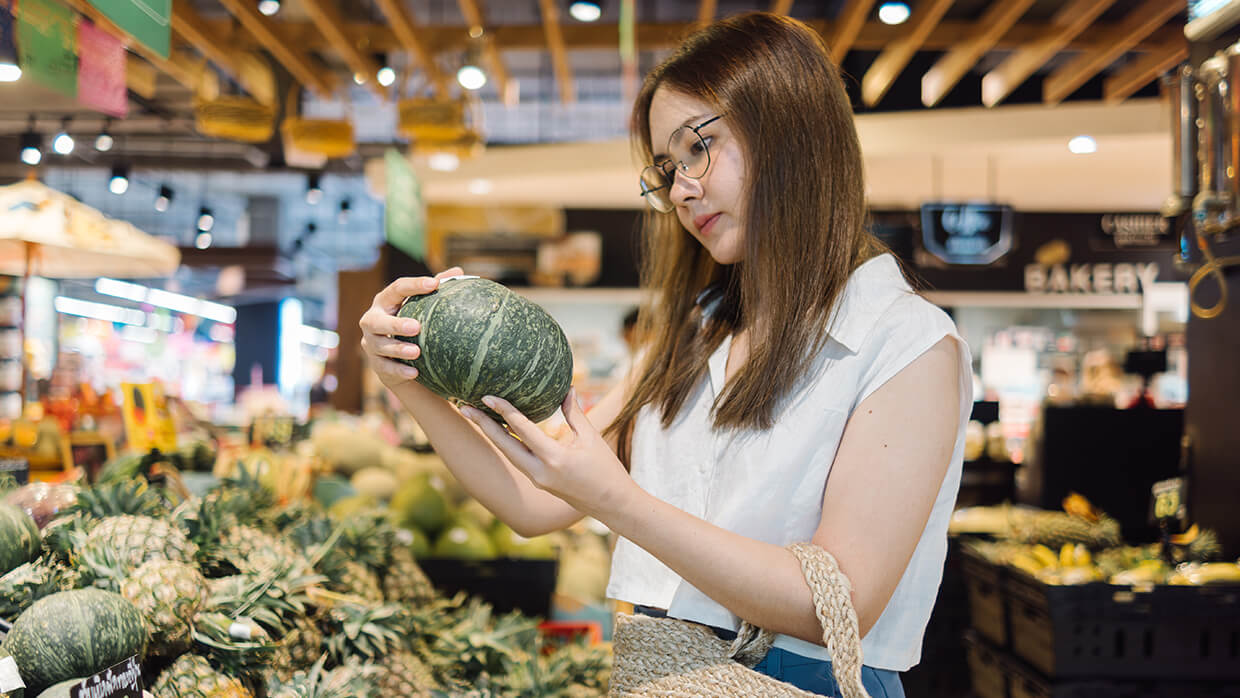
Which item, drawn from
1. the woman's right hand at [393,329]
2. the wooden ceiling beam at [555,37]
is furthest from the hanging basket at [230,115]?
the woman's right hand at [393,329]

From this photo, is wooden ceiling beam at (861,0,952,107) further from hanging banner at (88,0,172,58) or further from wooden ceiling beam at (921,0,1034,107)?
hanging banner at (88,0,172,58)

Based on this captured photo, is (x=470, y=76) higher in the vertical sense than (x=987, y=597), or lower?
higher

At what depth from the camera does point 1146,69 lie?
5.82 meters

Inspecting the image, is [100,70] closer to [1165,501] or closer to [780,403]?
[780,403]

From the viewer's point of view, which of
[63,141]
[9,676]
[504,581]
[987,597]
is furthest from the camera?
[987,597]

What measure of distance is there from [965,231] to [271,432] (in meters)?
5.58

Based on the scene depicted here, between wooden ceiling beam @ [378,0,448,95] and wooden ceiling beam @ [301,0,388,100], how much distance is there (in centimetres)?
25

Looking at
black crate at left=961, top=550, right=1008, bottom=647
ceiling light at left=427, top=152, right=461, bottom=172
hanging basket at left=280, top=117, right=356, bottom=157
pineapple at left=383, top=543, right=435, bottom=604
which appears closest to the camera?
pineapple at left=383, top=543, right=435, bottom=604

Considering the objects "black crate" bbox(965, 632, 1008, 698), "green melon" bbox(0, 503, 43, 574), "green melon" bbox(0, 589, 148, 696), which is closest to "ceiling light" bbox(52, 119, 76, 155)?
"green melon" bbox(0, 503, 43, 574)

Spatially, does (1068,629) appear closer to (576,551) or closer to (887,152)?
(576,551)

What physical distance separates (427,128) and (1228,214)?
156 inches

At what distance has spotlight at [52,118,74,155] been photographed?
2.20 m

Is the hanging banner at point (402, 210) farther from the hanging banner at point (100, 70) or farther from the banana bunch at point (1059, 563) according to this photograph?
the banana bunch at point (1059, 563)

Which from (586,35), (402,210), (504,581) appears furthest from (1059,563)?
(586,35)
